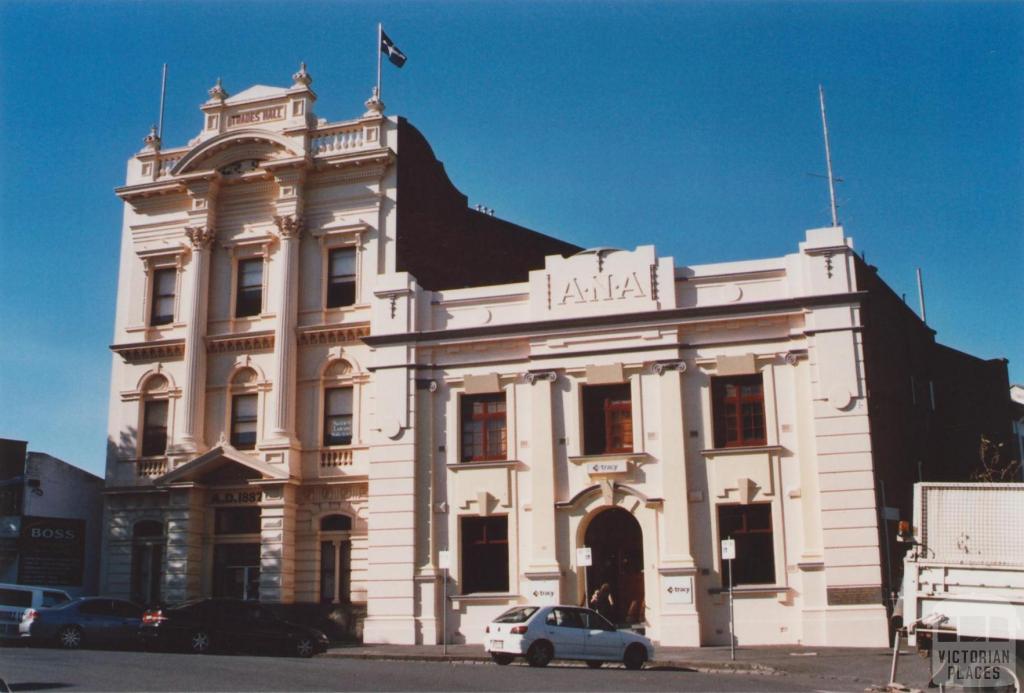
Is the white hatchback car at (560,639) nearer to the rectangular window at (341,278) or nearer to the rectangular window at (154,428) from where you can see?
the rectangular window at (341,278)

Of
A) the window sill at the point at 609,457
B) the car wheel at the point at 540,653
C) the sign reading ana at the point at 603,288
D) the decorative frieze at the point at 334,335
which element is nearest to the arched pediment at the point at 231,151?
the decorative frieze at the point at 334,335

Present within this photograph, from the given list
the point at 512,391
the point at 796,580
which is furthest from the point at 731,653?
the point at 512,391

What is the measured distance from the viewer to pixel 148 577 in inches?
1350

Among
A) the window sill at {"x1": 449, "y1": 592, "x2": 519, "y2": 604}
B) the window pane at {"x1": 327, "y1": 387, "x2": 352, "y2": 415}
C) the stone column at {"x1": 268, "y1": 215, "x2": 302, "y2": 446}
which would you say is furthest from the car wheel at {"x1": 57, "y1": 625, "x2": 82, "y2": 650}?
the window pane at {"x1": 327, "y1": 387, "x2": 352, "y2": 415}

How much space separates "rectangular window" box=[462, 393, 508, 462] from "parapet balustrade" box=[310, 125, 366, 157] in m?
9.55

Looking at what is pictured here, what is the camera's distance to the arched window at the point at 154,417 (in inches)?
1391

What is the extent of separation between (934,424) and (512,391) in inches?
573

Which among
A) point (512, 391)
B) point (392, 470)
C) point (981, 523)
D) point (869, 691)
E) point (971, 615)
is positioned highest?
point (512, 391)

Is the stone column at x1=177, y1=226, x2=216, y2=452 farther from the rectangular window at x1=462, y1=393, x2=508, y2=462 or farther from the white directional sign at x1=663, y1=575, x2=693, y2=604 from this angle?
the white directional sign at x1=663, y1=575, x2=693, y2=604

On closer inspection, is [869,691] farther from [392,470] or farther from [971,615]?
[392,470]

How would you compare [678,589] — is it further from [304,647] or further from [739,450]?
[304,647]

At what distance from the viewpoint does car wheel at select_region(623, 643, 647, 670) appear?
74.4 ft

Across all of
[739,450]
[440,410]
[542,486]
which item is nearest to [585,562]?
[542,486]

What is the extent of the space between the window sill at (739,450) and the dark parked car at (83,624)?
14.8 meters
